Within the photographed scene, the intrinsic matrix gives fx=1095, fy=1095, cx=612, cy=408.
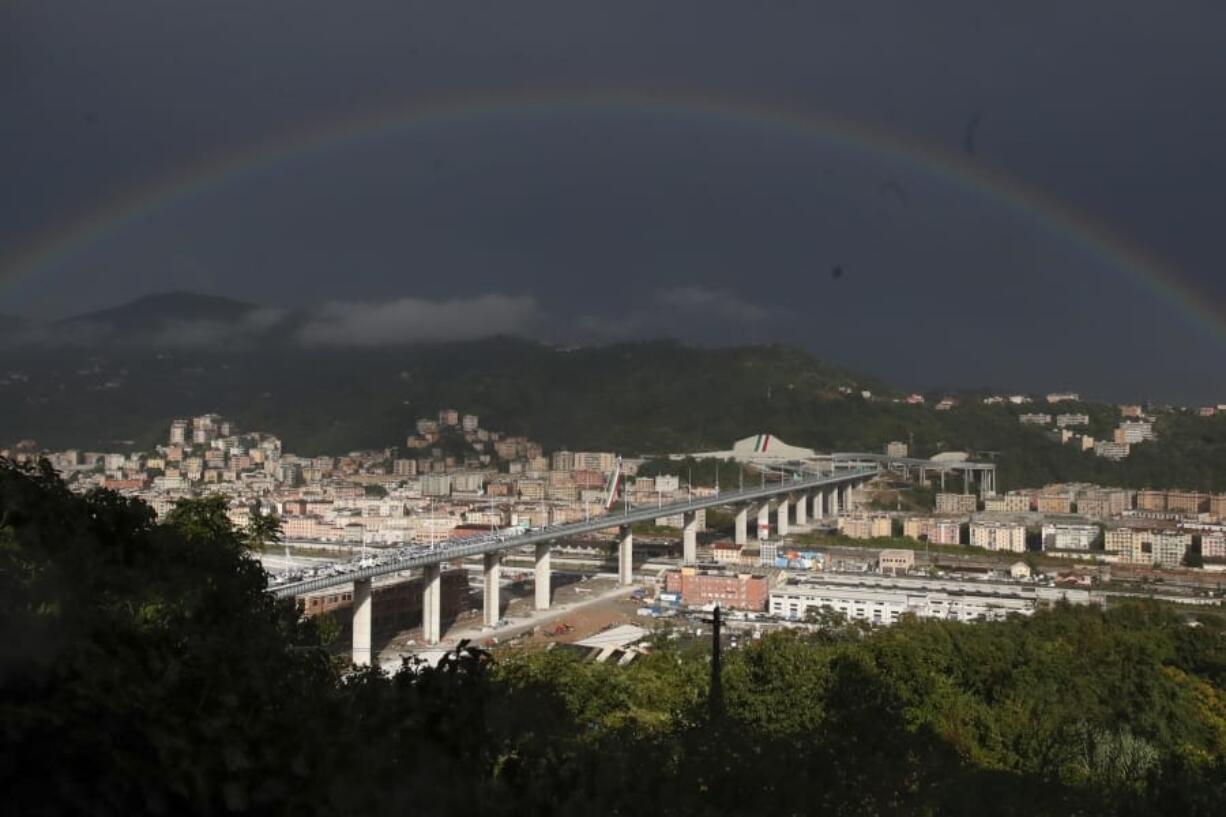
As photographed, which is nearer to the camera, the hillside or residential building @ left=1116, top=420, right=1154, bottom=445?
the hillside

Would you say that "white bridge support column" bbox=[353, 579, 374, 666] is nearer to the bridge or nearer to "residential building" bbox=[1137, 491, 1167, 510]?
the bridge

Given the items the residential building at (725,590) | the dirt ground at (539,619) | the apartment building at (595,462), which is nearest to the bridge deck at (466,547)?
the dirt ground at (539,619)

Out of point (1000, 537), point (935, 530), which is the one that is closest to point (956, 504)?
point (935, 530)

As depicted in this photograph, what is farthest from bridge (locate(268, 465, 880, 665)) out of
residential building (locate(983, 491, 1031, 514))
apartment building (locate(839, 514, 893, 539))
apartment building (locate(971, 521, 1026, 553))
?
residential building (locate(983, 491, 1031, 514))

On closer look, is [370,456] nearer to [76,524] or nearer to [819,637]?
[819,637]

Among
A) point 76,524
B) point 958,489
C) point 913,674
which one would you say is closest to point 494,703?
point 76,524

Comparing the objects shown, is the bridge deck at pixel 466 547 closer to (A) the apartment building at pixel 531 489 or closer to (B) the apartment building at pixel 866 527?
(B) the apartment building at pixel 866 527
